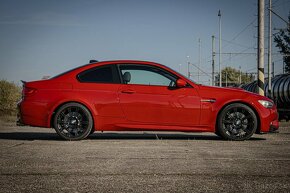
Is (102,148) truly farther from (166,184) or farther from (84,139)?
(166,184)

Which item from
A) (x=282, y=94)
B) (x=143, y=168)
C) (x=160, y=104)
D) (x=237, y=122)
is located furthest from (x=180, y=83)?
(x=282, y=94)

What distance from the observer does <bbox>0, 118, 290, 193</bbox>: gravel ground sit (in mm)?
3645

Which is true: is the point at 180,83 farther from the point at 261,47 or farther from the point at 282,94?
the point at 282,94

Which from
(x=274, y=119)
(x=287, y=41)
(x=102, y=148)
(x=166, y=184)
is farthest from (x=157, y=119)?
(x=287, y=41)

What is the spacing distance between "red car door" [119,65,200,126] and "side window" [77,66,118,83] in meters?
0.32

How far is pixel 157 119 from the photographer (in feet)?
25.1

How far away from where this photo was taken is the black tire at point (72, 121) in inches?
301

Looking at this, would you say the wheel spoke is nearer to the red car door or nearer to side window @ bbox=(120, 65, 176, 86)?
the red car door

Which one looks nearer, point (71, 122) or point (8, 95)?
point (71, 122)

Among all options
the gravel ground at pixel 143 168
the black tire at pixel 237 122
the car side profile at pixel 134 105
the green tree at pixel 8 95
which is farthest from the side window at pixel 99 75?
the green tree at pixel 8 95

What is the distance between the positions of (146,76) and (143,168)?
355cm

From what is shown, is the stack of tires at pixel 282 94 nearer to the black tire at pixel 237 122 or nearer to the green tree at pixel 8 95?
the green tree at pixel 8 95

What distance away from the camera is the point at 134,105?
7660mm

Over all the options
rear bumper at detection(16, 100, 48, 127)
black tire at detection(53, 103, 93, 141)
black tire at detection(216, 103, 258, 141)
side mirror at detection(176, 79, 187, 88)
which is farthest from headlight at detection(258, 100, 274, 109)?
rear bumper at detection(16, 100, 48, 127)
